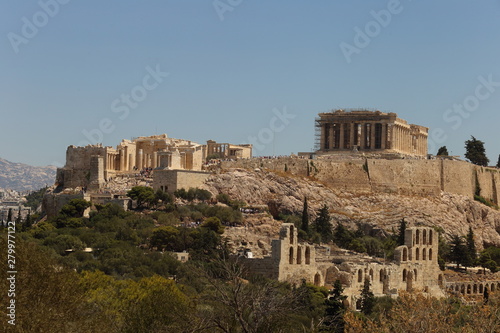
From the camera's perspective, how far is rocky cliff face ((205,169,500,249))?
240 ft

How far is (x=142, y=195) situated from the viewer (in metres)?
67.8

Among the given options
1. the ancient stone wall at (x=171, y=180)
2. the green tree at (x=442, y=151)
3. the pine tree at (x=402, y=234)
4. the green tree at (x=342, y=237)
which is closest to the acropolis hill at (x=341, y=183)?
the ancient stone wall at (x=171, y=180)

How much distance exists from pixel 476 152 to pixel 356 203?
87.6 feet

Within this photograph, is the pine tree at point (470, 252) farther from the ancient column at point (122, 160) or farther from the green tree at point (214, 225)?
the ancient column at point (122, 160)

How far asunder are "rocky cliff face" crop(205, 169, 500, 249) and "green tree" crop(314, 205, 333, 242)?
2781mm

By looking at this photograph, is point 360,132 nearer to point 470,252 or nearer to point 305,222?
point 470,252

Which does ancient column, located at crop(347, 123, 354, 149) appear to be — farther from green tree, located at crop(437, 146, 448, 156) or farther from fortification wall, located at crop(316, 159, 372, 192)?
green tree, located at crop(437, 146, 448, 156)

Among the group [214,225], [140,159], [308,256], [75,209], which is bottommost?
[308,256]

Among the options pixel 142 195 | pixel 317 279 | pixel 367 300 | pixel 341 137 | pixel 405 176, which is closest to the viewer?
pixel 367 300

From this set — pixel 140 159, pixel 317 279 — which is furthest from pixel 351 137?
pixel 317 279

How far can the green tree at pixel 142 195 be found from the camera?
67.7 metres

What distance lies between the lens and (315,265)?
51469 mm

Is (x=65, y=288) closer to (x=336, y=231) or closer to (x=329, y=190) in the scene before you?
(x=336, y=231)

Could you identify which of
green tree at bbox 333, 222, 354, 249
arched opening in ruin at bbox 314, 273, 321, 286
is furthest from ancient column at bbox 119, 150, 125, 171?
→ arched opening in ruin at bbox 314, 273, 321, 286
